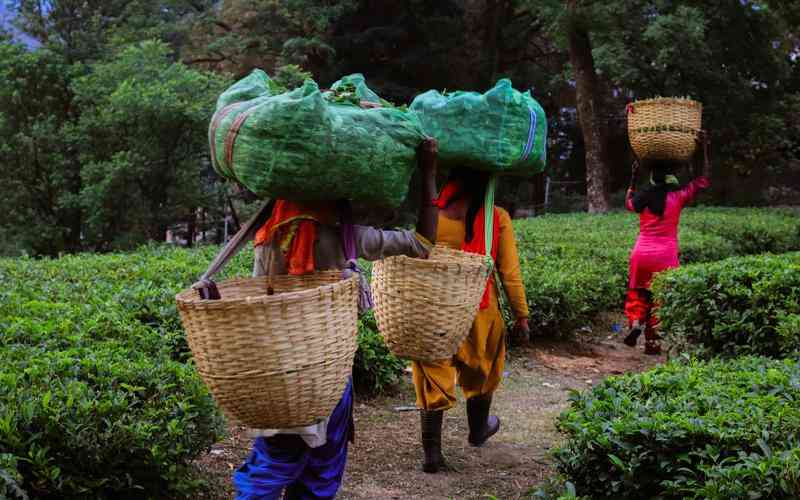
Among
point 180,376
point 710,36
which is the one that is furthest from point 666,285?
point 710,36

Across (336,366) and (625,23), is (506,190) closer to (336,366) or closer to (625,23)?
(625,23)

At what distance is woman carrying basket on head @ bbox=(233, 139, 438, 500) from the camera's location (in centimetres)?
343

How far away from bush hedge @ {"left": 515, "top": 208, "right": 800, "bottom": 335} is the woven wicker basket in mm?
1508

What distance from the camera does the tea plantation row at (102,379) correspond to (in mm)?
3334

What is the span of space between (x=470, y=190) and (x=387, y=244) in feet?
3.80

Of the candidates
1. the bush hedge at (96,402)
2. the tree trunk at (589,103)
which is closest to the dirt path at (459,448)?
the bush hedge at (96,402)

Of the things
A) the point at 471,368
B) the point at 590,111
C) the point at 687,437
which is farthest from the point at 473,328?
the point at 590,111

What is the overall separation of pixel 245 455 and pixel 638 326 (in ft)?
15.7

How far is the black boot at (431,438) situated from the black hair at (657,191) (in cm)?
419

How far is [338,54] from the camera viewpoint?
20.8m

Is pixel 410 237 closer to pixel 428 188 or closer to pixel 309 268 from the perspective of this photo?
pixel 428 188

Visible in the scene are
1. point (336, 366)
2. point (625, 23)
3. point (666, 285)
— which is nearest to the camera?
point (336, 366)

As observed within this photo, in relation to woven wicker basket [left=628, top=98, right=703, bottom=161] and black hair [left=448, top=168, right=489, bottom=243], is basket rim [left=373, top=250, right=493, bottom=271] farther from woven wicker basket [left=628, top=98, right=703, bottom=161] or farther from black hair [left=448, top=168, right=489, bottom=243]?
woven wicker basket [left=628, top=98, right=703, bottom=161]

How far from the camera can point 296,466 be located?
3.46 m
